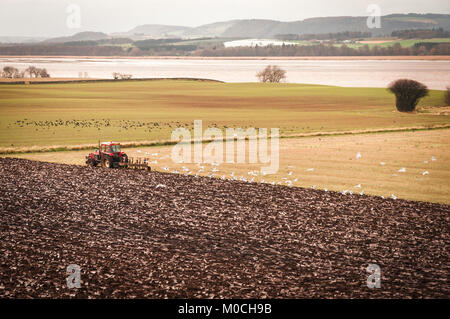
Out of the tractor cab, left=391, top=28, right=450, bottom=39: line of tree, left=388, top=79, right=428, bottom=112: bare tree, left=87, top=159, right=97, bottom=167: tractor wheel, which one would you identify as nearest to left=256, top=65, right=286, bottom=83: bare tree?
left=391, top=28, right=450, bottom=39: line of tree

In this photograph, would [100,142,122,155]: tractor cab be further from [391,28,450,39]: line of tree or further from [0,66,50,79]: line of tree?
[0,66,50,79]: line of tree

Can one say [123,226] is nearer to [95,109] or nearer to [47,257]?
[47,257]

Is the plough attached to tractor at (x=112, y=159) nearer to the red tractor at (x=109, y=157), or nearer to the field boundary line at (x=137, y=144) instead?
the red tractor at (x=109, y=157)

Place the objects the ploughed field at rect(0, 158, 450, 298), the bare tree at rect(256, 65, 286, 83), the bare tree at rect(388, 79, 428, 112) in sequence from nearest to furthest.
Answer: the ploughed field at rect(0, 158, 450, 298)
the bare tree at rect(388, 79, 428, 112)
the bare tree at rect(256, 65, 286, 83)

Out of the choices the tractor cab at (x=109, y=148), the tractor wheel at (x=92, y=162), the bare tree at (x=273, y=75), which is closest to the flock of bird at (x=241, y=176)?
the tractor cab at (x=109, y=148)
